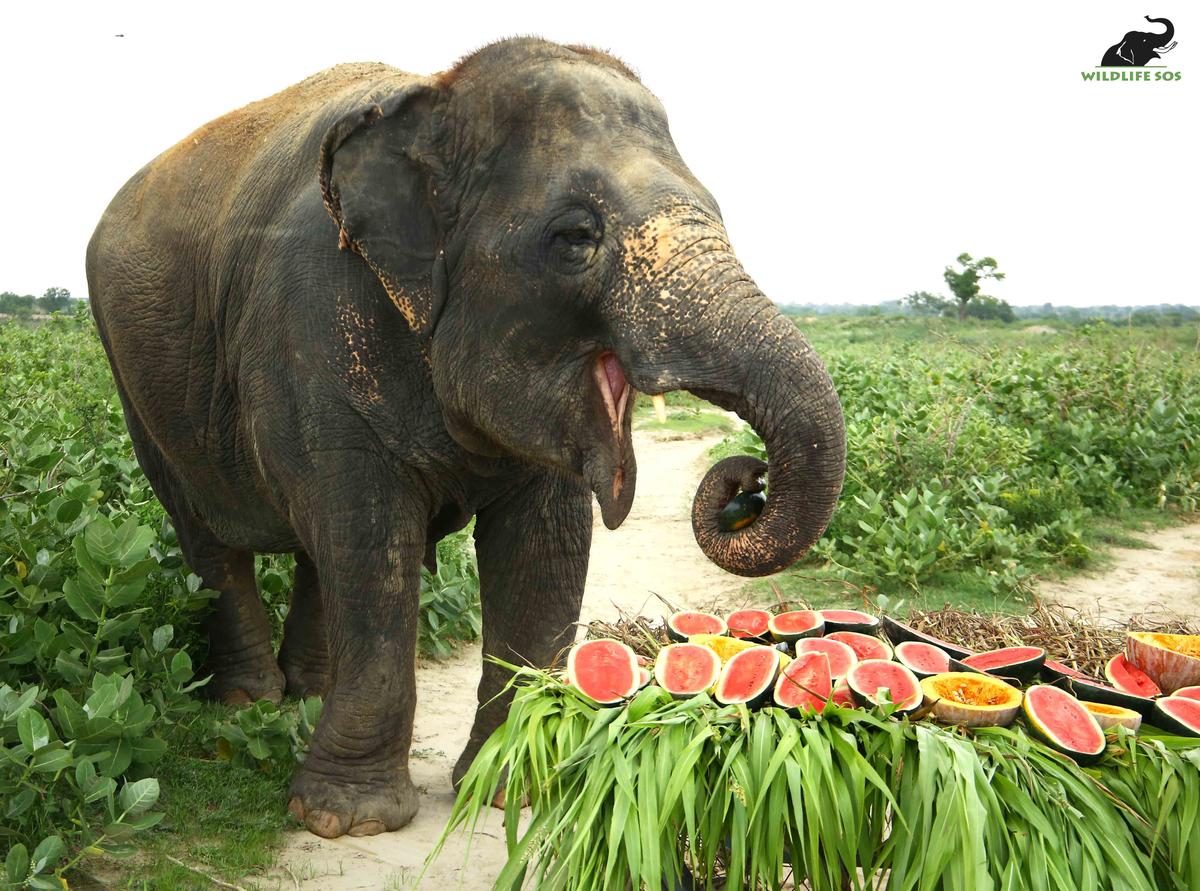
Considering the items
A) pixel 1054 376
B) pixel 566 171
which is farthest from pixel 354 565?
pixel 1054 376

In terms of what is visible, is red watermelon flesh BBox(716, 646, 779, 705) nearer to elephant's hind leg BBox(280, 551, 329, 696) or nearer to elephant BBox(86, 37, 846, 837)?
elephant BBox(86, 37, 846, 837)

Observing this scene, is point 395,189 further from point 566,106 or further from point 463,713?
point 463,713

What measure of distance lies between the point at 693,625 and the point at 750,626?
0.20 metres

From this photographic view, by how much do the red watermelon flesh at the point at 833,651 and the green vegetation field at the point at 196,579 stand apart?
0.89 meters

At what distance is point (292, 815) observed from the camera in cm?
454

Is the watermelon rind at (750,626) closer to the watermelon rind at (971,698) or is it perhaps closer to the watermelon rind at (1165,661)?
the watermelon rind at (971,698)

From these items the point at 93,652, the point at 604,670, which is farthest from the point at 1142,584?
the point at 93,652

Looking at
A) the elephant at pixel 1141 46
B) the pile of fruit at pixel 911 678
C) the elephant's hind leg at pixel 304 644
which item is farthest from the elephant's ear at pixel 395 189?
the elephant at pixel 1141 46

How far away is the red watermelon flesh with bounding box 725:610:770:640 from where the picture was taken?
11.4ft

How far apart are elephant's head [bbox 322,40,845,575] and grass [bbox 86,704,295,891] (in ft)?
5.17

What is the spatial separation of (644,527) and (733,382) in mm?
6931

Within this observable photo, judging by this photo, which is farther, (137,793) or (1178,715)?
(137,793)

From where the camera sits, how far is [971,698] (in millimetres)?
2943

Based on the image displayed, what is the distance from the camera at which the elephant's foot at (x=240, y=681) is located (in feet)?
19.0
